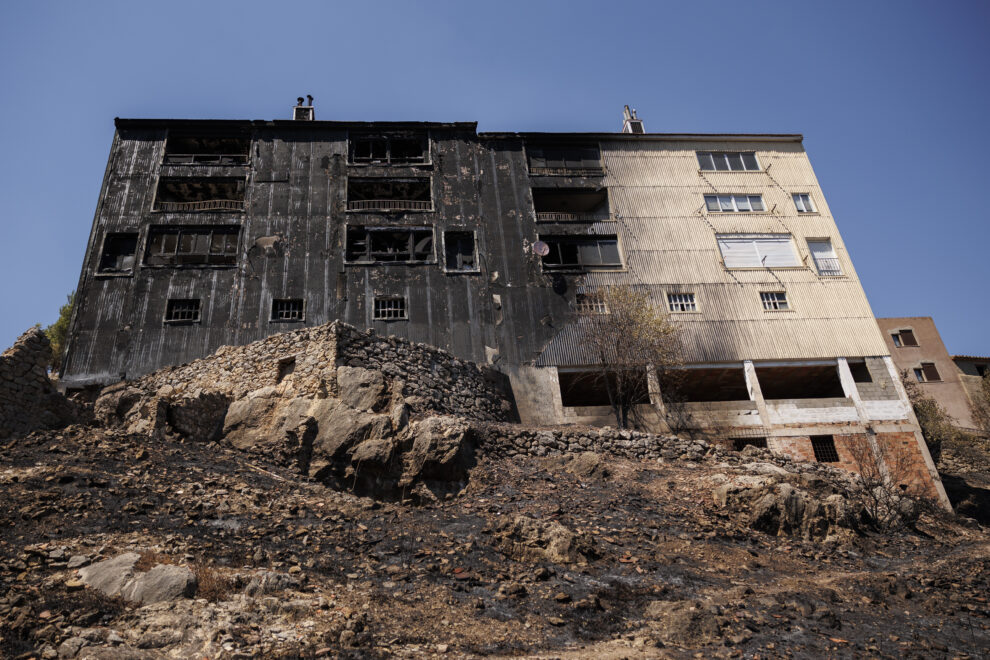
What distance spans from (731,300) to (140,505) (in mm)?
29292

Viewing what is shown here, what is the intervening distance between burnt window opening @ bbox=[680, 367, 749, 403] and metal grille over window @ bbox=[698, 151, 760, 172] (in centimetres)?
1378

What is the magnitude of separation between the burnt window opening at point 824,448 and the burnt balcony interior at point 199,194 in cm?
3301

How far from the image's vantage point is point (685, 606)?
35.3 feet

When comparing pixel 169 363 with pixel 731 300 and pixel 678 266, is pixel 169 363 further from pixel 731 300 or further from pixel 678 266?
pixel 731 300

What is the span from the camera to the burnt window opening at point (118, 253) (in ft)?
98.8

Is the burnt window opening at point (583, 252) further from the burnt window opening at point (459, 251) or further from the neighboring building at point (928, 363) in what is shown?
the neighboring building at point (928, 363)

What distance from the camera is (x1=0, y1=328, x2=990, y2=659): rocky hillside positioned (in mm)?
9164

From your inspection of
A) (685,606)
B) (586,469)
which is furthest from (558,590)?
(586,469)

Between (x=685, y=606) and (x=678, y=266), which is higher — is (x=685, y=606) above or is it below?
below

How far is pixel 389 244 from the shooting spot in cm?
3297

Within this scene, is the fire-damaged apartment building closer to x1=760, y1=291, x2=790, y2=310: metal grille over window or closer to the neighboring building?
x1=760, y1=291, x2=790, y2=310: metal grille over window

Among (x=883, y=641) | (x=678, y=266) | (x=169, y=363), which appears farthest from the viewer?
(x=678, y=266)

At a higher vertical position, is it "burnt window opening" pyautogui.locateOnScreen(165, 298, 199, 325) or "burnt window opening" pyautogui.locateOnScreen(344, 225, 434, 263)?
"burnt window opening" pyautogui.locateOnScreen(344, 225, 434, 263)

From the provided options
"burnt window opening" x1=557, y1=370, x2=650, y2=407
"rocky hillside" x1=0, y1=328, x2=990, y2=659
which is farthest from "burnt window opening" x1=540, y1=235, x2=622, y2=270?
"rocky hillside" x1=0, y1=328, x2=990, y2=659
